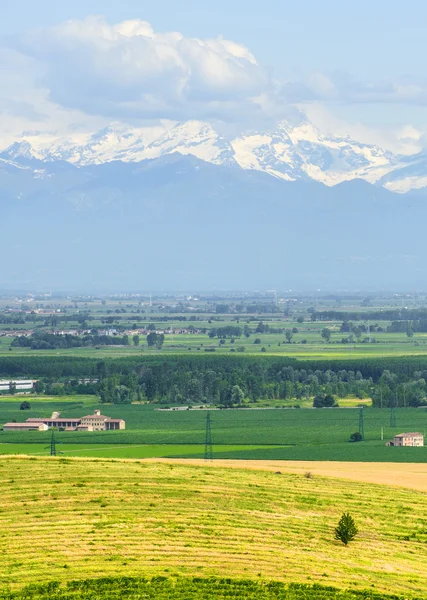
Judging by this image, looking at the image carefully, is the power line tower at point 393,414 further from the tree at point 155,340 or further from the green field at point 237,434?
the tree at point 155,340

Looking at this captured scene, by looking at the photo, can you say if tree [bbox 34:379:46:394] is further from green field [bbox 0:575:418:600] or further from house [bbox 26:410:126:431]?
green field [bbox 0:575:418:600]

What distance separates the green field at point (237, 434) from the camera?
212ft

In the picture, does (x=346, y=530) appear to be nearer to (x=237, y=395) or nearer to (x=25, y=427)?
(x=25, y=427)

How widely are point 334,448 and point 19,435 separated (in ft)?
59.1

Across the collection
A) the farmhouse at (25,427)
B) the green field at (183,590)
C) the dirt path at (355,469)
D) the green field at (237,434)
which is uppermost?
the dirt path at (355,469)

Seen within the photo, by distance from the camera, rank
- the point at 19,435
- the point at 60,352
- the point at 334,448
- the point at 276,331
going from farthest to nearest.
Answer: the point at 276,331
the point at 60,352
the point at 19,435
the point at 334,448

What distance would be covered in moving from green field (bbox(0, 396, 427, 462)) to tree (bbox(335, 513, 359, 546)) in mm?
23221

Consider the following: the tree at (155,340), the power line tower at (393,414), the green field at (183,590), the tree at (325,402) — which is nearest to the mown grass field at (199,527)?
the green field at (183,590)

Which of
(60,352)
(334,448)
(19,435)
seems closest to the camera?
(334,448)

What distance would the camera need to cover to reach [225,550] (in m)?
35.7

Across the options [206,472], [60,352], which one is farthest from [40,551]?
[60,352]

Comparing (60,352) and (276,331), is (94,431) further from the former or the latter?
(276,331)

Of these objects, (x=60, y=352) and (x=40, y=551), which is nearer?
(x=40, y=551)

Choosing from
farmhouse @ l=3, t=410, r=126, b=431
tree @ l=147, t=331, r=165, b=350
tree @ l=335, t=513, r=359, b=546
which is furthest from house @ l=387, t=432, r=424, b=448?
tree @ l=147, t=331, r=165, b=350
